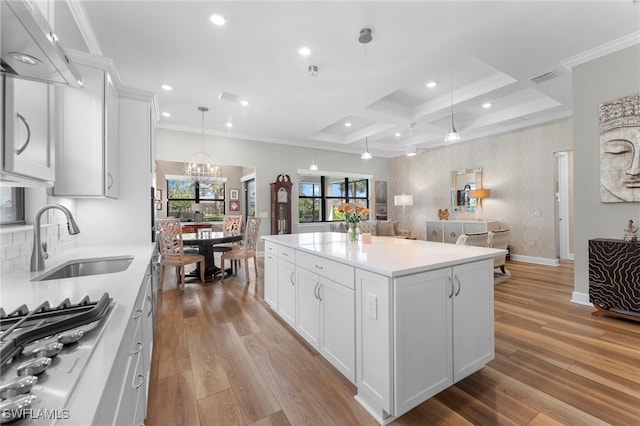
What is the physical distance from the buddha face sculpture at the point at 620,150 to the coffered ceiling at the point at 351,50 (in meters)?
0.68

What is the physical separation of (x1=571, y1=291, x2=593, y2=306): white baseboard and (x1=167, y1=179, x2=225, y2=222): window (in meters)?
8.43

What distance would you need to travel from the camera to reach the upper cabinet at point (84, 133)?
6.53 ft

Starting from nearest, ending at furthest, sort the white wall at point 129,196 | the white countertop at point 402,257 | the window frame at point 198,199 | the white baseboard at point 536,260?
the white countertop at point 402,257 < the white wall at point 129,196 < the white baseboard at point 536,260 < the window frame at point 198,199

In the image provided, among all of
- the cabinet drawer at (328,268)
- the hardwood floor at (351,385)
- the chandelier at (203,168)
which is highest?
the chandelier at (203,168)

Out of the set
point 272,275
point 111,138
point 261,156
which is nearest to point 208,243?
point 272,275

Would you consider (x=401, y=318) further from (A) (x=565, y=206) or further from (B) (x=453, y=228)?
(A) (x=565, y=206)

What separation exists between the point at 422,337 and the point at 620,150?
3.28 m

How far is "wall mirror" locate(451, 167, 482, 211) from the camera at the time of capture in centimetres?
667

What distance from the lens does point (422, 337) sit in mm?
1637

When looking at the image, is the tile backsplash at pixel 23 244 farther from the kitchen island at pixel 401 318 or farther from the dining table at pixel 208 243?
the dining table at pixel 208 243

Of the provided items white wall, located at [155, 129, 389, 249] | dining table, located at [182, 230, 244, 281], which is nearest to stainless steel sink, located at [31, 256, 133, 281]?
dining table, located at [182, 230, 244, 281]

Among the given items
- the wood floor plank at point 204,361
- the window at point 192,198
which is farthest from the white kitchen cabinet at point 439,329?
the window at point 192,198

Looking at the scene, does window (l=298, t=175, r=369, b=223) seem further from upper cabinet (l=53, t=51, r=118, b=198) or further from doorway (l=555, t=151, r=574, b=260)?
upper cabinet (l=53, t=51, r=118, b=198)

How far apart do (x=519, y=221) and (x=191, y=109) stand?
700 centimetres
